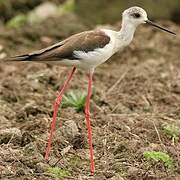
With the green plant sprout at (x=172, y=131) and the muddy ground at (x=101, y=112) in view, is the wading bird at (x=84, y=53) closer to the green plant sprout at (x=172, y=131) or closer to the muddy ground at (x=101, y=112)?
the muddy ground at (x=101, y=112)

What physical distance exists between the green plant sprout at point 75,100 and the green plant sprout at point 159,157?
1.81 m

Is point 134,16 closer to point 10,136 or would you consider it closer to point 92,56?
point 92,56

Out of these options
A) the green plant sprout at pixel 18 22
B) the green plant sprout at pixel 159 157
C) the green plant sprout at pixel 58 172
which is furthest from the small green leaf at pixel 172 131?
the green plant sprout at pixel 18 22

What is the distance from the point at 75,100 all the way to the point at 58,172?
88.6 inches

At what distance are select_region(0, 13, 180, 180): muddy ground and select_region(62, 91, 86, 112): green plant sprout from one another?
11 cm

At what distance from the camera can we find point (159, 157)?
5.86 meters

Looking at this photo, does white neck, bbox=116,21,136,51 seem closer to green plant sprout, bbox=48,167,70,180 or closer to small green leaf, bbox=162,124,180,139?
small green leaf, bbox=162,124,180,139

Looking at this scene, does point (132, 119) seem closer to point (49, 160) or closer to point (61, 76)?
point (49, 160)

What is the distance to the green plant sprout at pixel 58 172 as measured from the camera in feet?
18.0

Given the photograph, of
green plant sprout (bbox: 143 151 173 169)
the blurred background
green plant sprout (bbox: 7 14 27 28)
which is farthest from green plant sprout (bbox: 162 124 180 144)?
the blurred background

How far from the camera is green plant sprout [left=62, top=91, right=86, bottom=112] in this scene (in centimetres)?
764

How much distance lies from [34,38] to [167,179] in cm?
689

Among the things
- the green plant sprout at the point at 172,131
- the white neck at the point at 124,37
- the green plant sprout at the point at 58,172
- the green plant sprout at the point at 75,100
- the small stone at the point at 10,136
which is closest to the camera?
the green plant sprout at the point at 58,172

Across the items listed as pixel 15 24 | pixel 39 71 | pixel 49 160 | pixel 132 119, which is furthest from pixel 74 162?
pixel 15 24
